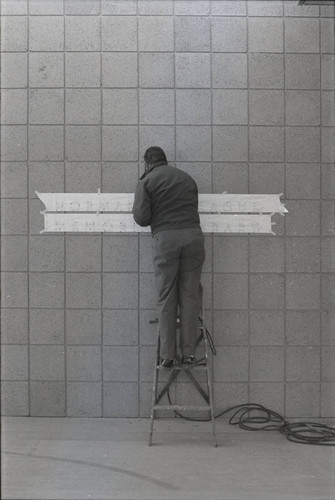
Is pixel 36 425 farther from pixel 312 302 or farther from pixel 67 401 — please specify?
pixel 312 302

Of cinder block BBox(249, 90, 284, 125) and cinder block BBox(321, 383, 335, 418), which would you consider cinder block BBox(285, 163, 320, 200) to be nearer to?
cinder block BBox(249, 90, 284, 125)

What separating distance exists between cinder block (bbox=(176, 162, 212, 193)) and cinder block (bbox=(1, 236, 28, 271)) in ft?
3.44

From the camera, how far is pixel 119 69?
4.03 m

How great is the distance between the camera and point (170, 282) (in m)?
3.73

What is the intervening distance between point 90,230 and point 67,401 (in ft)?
3.41

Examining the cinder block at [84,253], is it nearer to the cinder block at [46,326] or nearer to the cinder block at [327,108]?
the cinder block at [46,326]

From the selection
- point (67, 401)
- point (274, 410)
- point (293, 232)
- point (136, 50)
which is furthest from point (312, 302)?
point (136, 50)

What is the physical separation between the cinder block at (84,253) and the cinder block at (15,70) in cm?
96

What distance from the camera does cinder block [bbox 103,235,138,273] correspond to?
408 cm

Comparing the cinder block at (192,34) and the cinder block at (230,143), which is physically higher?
the cinder block at (192,34)

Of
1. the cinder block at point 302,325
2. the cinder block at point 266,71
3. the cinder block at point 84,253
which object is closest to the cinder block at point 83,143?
the cinder block at point 84,253

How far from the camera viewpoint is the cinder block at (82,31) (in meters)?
4.02

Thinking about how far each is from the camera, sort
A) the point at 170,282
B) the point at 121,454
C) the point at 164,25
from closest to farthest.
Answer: the point at 121,454 → the point at 170,282 → the point at 164,25

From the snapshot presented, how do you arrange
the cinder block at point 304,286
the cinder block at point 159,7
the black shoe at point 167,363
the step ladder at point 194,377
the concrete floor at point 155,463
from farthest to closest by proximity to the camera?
the cinder block at point 304,286 → the cinder block at point 159,7 → the black shoe at point 167,363 → the step ladder at point 194,377 → the concrete floor at point 155,463
